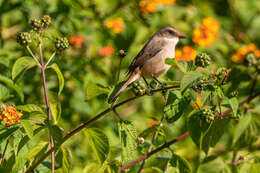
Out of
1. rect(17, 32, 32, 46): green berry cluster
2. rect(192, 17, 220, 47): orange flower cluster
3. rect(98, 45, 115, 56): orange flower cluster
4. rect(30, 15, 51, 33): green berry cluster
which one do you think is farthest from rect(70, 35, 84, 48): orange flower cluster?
rect(17, 32, 32, 46): green berry cluster

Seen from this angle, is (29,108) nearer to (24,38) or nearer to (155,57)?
(24,38)

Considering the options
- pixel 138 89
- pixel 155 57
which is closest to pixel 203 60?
pixel 138 89

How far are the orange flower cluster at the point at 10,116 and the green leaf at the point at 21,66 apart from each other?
0.67 feet

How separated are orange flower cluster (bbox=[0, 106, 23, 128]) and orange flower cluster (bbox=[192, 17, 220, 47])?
3.41 meters

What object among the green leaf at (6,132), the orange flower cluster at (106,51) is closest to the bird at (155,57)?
the orange flower cluster at (106,51)

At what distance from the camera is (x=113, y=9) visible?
17.0 feet

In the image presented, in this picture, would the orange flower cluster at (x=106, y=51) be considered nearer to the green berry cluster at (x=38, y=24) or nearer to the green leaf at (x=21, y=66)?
the green berry cluster at (x=38, y=24)

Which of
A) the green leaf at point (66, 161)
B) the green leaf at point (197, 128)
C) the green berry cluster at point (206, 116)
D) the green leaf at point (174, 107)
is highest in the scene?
the green leaf at point (174, 107)

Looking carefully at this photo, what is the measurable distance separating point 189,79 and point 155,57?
1.82m

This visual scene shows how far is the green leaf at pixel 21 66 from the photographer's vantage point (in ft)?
7.65

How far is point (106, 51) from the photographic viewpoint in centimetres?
479

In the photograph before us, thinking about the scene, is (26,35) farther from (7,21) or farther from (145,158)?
(7,21)

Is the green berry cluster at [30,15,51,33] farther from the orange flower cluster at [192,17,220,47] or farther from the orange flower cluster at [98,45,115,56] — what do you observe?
the orange flower cluster at [192,17,220,47]

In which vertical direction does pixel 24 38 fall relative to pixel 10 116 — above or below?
above
